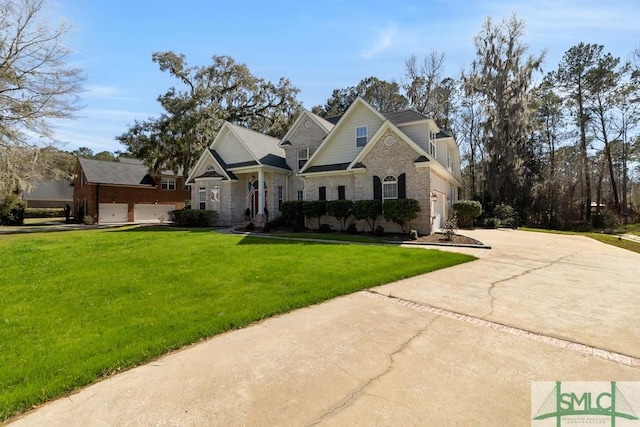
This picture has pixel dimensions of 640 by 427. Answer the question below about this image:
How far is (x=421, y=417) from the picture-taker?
249 cm

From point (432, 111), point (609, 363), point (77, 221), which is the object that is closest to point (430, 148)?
point (609, 363)

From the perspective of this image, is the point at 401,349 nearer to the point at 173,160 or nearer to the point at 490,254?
the point at 490,254

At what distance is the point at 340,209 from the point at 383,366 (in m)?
14.7

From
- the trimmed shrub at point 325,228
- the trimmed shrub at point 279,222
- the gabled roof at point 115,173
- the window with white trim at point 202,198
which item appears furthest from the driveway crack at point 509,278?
the gabled roof at point 115,173

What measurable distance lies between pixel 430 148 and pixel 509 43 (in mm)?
19292

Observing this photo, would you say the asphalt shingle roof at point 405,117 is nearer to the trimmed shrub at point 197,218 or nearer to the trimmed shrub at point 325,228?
the trimmed shrub at point 325,228

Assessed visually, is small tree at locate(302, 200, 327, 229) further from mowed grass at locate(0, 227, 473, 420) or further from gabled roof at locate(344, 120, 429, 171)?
mowed grass at locate(0, 227, 473, 420)

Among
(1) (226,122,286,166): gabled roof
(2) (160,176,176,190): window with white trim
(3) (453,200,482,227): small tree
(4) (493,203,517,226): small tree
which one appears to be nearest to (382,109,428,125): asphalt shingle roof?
(3) (453,200,482,227): small tree

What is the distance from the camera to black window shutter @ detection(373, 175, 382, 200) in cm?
1734

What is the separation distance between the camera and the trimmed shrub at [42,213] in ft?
147

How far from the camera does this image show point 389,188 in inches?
677
